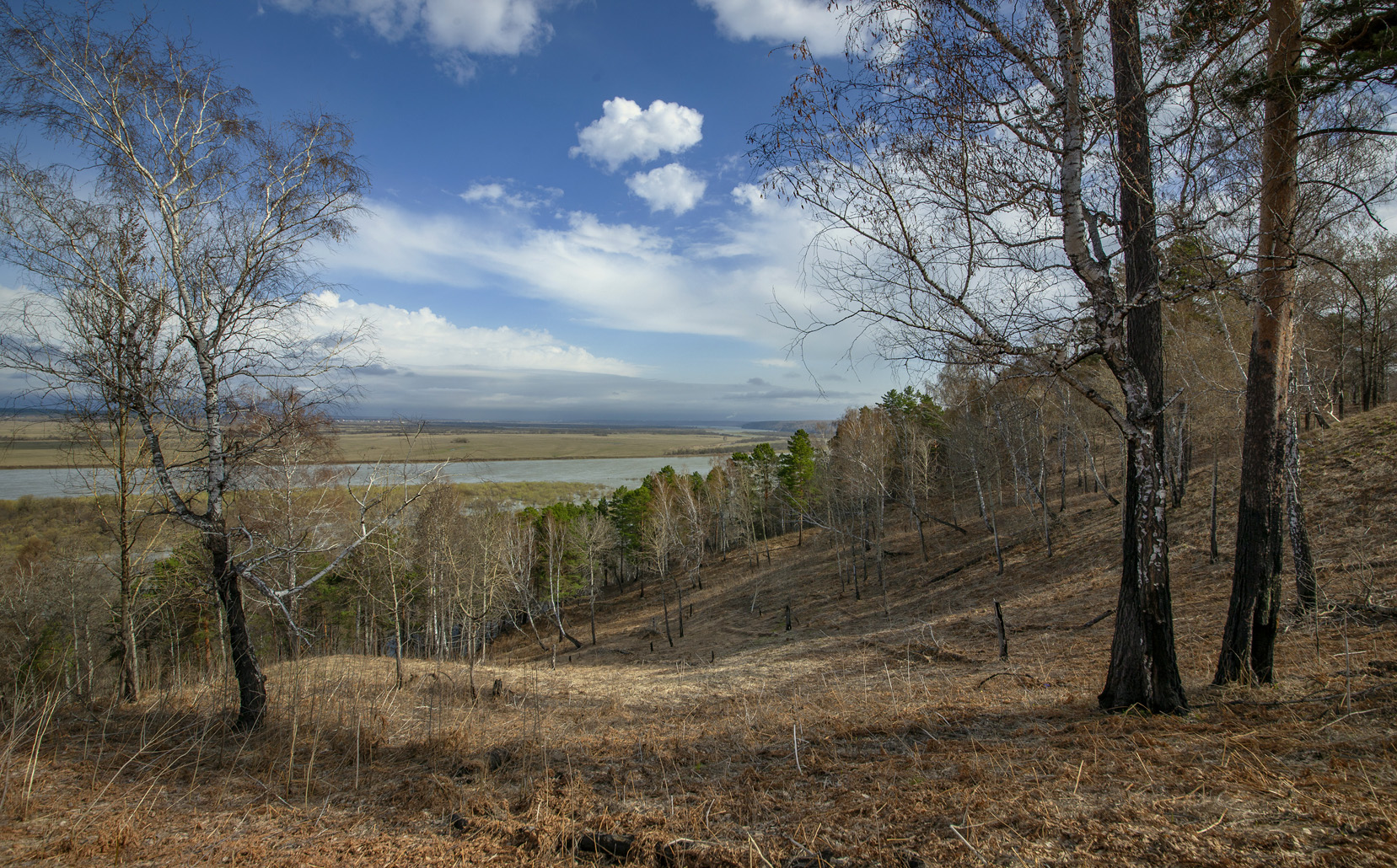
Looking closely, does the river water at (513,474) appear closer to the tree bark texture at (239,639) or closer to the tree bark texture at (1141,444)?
the tree bark texture at (239,639)

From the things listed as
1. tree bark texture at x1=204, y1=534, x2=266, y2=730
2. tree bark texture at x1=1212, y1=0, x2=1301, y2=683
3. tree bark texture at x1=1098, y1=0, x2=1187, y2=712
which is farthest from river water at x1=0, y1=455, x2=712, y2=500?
tree bark texture at x1=1212, y1=0, x2=1301, y2=683

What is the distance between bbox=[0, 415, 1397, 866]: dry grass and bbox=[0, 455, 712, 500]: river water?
355 cm

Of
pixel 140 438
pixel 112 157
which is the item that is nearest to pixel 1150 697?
pixel 112 157

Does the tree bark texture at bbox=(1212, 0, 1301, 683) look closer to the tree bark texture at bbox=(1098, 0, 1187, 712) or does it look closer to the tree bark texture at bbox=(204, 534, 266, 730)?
the tree bark texture at bbox=(1098, 0, 1187, 712)

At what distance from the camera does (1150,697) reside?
4.91 metres

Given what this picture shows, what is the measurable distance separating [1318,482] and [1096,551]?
6.21 meters

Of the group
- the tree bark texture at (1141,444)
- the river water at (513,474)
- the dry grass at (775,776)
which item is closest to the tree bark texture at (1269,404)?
the dry grass at (775,776)

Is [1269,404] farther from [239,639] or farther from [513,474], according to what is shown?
[513,474]

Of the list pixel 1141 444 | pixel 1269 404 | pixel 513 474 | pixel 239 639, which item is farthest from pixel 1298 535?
pixel 513 474

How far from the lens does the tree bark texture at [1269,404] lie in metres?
5.45

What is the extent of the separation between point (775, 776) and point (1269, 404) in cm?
644

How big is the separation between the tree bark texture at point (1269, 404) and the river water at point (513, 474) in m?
9.42

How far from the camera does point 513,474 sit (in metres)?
86.4

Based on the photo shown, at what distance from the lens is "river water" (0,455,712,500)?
9.55 meters
